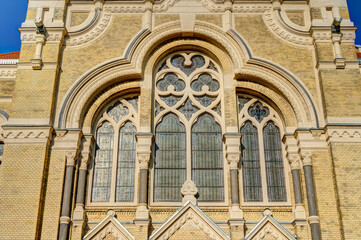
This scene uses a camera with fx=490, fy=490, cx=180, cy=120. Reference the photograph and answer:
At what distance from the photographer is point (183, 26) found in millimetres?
16859

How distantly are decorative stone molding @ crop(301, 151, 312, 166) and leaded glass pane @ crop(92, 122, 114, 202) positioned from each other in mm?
5888

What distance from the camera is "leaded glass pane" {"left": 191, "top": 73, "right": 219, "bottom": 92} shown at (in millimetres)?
16531

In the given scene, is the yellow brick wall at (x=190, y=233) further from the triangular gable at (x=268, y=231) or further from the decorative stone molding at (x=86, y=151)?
the decorative stone molding at (x=86, y=151)

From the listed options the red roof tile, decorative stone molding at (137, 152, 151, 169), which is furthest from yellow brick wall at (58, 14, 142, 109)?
the red roof tile

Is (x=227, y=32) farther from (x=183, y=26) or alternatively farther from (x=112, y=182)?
(x=112, y=182)

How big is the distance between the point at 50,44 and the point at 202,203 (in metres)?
7.17

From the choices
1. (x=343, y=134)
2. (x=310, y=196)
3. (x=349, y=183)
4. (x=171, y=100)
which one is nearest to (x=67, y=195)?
(x=171, y=100)

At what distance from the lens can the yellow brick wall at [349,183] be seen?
13.2m

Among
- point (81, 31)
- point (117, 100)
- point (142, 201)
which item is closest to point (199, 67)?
point (117, 100)

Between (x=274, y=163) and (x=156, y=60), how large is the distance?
522 cm

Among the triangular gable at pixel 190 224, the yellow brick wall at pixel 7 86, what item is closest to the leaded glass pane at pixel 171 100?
the triangular gable at pixel 190 224

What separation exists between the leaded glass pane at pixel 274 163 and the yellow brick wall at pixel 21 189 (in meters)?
6.77

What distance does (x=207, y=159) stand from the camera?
15398 millimetres

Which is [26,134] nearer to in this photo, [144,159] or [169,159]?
[144,159]
